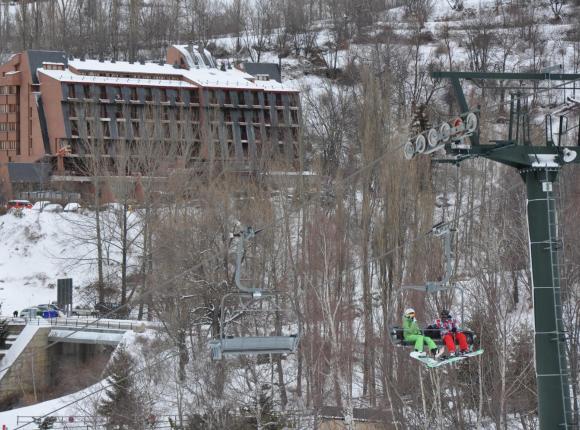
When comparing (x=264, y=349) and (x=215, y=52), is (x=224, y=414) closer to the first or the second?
(x=264, y=349)

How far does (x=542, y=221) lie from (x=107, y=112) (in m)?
52.3

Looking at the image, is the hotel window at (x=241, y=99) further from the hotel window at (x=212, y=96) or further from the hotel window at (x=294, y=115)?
the hotel window at (x=294, y=115)

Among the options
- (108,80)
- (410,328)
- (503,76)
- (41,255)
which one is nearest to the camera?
(503,76)

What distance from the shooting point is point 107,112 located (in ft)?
211

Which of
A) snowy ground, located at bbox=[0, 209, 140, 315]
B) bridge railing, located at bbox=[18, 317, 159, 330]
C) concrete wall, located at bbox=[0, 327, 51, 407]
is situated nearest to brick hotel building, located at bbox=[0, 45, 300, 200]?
snowy ground, located at bbox=[0, 209, 140, 315]

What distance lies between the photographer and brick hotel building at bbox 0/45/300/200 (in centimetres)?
6347

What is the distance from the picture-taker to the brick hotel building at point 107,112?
63469 millimetres

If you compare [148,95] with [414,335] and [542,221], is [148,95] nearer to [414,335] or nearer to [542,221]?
[414,335]

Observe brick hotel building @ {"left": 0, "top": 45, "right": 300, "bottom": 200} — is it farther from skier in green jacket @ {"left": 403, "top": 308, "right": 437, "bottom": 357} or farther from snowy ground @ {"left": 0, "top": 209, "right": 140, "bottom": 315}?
skier in green jacket @ {"left": 403, "top": 308, "right": 437, "bottom": 357}

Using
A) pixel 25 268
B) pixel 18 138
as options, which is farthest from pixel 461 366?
pixel 18 138

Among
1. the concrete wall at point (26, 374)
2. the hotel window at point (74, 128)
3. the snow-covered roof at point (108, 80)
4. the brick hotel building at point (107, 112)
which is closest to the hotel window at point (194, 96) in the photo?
the brick hotel building at point (107, 112)

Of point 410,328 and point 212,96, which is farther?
point 212,96

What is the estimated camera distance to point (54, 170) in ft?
213

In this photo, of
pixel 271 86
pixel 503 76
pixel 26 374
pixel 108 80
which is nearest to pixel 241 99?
pixel 271 86
